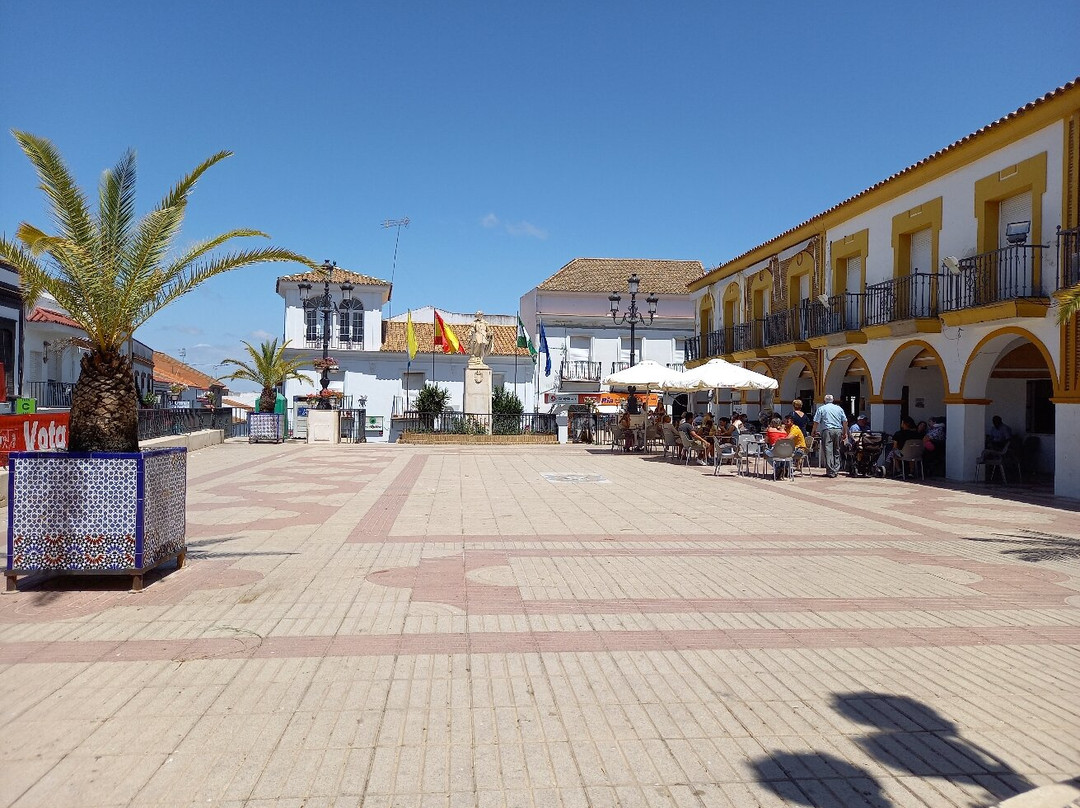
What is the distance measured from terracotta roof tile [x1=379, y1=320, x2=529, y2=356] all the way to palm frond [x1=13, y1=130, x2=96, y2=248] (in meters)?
37.5

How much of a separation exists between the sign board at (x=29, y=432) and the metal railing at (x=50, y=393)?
1767 centimetres

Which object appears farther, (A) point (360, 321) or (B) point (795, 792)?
(A) point (360, 321)

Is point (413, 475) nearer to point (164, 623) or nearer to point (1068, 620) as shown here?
point (164, 623)

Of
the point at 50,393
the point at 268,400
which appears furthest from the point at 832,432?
the point at 268,400

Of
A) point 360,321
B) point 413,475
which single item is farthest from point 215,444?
point 360,321

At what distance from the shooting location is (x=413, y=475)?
1593cm

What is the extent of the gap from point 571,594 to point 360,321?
1585 inches

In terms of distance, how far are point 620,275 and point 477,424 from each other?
21358mm

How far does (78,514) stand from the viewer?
6191 mm

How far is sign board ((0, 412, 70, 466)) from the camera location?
10070 millimetres

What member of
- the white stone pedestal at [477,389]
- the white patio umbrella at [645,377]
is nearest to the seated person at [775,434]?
the white patio umbrella at [645,377]

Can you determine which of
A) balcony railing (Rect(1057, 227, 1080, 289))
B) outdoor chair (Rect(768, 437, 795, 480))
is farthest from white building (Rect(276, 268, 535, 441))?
balcony railing (Rect(1057, 227, 1080, 289))

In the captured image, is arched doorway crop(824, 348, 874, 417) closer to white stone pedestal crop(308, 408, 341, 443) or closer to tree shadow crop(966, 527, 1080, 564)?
tree shadow crop(966, 527, 1080, 564)

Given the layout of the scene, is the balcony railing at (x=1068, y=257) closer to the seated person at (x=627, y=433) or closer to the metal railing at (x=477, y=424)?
the seated person at (x=627, y=433)
